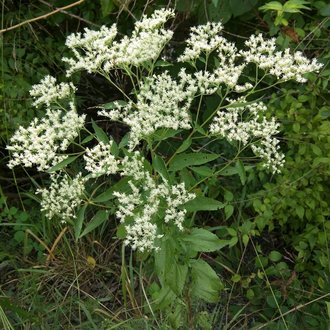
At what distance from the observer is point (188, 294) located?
219 centimetres

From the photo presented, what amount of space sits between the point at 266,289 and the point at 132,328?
0.71 metres

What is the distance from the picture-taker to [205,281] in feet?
6.84

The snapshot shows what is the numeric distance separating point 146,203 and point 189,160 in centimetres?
20

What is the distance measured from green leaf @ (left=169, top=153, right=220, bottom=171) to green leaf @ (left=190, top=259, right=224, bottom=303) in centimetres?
35

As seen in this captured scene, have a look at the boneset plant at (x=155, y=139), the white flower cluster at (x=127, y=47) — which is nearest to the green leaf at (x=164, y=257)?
the boneset plant at (x=155, y=139)

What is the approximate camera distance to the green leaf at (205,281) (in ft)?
6.81

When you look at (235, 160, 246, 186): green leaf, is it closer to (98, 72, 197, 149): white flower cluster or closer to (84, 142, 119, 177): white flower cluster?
(98, 72, 197, 149): white flower cluster

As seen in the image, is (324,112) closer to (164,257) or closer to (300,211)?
(300,211)

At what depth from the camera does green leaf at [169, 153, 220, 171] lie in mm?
1970

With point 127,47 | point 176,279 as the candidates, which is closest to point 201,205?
→ point 176,279

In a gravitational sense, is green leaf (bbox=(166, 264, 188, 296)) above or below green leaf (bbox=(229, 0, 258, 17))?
below

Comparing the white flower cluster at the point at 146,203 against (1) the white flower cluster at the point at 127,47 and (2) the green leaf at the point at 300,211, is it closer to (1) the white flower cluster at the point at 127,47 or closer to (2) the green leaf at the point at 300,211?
(1) the white flower cluster at the point at 127,47

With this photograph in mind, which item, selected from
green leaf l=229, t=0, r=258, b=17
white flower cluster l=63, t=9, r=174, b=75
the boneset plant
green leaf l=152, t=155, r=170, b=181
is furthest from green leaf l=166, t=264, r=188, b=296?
green leaf l=229, t=0, r=258, b=17

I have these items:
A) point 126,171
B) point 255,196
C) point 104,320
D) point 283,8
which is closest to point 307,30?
point 283,8
